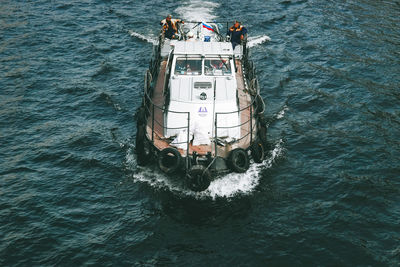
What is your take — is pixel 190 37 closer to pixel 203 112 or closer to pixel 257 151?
pixel 203 112

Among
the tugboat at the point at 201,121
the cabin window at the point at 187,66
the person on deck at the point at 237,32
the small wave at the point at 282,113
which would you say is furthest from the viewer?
the person on deck at the point at 237,32

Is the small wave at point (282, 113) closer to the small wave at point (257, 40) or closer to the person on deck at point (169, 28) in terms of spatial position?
the person on deck at point (169, 28)

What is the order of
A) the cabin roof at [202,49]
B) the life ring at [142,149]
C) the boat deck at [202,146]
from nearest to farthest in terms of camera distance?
the boat deck at [202,146]
the life ring at [142,149]
the cabin roof at [202,49]

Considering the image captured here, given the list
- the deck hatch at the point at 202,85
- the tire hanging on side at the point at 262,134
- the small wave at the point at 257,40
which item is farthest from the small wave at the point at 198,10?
the tire hanging on side at the point at 262,134

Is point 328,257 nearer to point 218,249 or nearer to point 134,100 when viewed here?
point 218,249

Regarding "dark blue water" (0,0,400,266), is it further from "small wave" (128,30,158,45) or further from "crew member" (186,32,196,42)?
"crew member" (186,32,196,42)

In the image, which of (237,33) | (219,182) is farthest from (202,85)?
(237,33)

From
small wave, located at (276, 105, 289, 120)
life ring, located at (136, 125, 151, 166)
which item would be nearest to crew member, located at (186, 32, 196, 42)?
small wave, located at (276, 105, 289, 120)

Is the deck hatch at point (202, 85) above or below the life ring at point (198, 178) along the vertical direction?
above

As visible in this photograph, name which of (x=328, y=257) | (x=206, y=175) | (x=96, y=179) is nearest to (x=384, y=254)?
(x=328, y=257)
